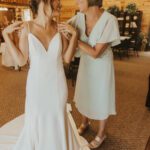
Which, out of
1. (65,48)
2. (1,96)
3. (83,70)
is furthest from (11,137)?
(1,96)

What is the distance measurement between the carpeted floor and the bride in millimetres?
846

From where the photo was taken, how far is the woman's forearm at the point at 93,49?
6.51 ft

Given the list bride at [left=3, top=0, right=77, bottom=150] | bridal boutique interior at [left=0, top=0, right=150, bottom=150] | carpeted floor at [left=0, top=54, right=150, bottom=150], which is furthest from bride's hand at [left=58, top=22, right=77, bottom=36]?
carpeted floor at [left=0, top=54, right=150, bottom=150]

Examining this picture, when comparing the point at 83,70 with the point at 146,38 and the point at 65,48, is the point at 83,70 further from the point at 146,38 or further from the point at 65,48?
the point at 146,38

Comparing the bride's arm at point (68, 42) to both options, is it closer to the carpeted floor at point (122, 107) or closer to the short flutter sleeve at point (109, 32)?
the short flutter sleeve at point (109, 32)

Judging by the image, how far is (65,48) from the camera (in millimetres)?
1737

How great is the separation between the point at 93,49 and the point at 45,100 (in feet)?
2.14

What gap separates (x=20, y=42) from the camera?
162cm

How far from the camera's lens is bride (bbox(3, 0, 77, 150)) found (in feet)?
5.23

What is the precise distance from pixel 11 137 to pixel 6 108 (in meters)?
1.16

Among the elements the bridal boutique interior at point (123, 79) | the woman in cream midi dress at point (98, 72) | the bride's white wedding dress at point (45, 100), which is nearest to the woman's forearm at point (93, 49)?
the woman in cream midi dress at point (98, 72)

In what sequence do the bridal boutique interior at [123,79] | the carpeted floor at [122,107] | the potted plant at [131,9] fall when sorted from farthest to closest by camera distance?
the potted plant at [131,9] < the bridal boutique interior at [123,79] < the carpeted floor at [122,107]

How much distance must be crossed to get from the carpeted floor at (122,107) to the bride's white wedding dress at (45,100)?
799 mm

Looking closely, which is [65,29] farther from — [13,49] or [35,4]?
[13,49]
